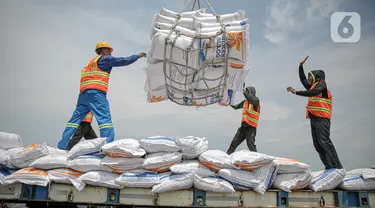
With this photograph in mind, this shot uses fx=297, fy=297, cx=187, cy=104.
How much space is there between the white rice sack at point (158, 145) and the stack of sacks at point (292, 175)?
1142 millimetres

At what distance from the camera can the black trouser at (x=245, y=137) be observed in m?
5.75

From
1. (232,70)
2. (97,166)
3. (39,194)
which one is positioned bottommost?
(39,194)

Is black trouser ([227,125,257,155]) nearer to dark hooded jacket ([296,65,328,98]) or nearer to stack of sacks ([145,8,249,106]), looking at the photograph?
stack of sacks ([145,8,249,106])

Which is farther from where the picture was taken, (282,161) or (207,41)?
→ (207,41)

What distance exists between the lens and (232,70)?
14.0ft

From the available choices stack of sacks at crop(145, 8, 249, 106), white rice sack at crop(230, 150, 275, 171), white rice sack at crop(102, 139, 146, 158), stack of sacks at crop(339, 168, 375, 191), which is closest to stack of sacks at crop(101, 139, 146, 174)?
white rice sack at crop(102, 139, 146, 158)

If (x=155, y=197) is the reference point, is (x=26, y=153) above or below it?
above

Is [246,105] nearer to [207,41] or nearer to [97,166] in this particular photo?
[207,41]

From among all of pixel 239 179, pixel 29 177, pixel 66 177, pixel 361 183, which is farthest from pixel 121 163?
pixel 361 183

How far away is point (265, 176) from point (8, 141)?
323 cm

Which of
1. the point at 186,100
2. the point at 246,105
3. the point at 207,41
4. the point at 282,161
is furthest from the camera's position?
the point at 246,105

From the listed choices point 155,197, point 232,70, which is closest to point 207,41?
point 232,70

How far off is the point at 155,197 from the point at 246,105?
10.8 ft

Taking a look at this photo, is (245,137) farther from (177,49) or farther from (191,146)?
(191,146)
